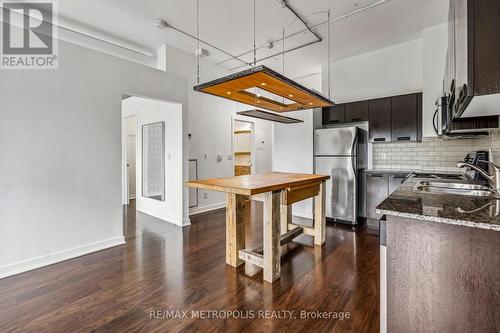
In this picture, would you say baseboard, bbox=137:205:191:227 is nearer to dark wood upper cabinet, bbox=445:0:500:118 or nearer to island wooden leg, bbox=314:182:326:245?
island wooden leg, bbox=314:182:326:245

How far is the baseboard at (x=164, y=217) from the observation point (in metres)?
4.26

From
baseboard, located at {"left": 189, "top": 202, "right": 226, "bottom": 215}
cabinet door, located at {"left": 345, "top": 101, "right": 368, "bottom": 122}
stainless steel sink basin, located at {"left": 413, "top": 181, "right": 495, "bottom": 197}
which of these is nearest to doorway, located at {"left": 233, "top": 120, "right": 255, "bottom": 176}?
baseboard, located at {"left": 189, "top": 202, "right": 226, "bottom": 215}

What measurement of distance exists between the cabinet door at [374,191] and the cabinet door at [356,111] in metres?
1.08

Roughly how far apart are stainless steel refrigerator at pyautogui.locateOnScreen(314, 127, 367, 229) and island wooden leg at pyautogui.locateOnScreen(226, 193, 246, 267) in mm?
2145

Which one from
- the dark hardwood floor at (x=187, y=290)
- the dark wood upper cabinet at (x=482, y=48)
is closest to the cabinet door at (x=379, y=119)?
the dark hardwood floor at (x=187, y=290)

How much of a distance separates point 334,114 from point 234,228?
3157mm

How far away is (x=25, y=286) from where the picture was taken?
2.32 metres

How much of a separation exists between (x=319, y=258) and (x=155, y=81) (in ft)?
11.1

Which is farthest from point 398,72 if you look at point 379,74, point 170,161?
point 170,161

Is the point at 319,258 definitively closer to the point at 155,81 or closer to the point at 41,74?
the point at 155,81

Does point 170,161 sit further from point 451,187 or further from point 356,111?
point 451,187

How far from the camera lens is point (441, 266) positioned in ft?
Result: 3.90

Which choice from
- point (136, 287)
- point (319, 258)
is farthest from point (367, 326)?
point (136, 287)

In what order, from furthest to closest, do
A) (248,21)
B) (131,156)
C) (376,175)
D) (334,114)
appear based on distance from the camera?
(131,156) < (334,114) < (376,175) < (248,21)
